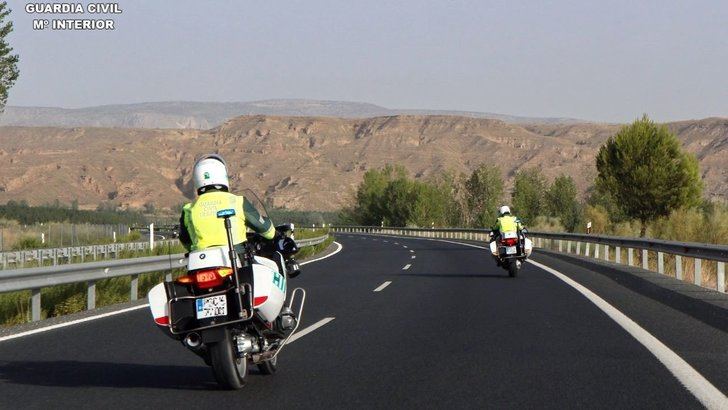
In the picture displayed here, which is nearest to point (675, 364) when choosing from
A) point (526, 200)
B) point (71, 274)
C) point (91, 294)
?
point (71, 274)

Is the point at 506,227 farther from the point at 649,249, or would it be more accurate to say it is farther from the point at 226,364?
the point at 226,364

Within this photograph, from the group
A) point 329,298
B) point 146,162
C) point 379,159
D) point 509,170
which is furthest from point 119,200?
point 329,298

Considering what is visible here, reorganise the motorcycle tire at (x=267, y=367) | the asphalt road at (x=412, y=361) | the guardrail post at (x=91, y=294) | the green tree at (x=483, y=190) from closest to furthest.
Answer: the asphalt road at (x=412, y=361) → the motorcycle tire at (x=267, y=367) → the guardrail post at (x=91, y=294) → the green tree at (x=483, y=190)

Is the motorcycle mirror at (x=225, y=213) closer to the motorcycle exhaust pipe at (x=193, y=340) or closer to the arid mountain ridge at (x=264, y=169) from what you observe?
the motorcycle exhaust pipe at (x=193, y=340)

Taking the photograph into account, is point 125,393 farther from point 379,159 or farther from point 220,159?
point 379,159

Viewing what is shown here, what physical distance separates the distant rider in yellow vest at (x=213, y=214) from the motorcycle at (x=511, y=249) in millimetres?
12930

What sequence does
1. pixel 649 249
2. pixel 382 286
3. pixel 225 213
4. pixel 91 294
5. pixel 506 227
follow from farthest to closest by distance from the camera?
pixel 506 227, pixel 649 249, pixel 382 286, pixel 91 294, pixel 225 213

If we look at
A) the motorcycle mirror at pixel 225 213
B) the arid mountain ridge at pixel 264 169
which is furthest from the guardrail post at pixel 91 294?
the arid mountain ridge at pixel 264 169

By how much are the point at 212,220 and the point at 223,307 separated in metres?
0.74

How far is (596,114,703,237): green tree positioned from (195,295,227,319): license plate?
57.5 metres

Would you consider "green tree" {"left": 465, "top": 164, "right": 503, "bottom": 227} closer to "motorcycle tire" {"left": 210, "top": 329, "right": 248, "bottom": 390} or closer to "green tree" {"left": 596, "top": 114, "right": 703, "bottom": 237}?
"green tree" {"left": 596, "top": 114, "right": 703, "bottom": 237}

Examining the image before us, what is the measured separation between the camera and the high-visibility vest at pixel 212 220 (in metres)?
7.44

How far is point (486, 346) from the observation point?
31.5 ft

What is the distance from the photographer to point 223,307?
7.09 metres
